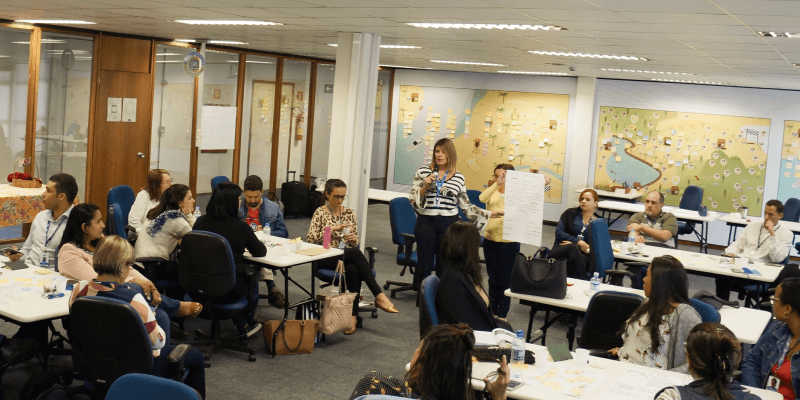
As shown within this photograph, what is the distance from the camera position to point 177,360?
3.92 meters

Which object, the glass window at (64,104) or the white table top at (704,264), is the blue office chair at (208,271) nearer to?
the white table top at (704,264)

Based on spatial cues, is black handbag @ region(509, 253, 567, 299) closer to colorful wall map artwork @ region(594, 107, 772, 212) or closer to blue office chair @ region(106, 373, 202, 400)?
blue office chair @ region(106, 373, 202, 400)

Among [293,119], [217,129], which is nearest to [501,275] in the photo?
[217,129]

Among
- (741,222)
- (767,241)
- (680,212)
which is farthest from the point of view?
(680,212)

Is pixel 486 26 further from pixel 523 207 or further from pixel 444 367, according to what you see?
pixel 444 367

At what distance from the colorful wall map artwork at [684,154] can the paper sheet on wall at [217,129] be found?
6624 millimetres

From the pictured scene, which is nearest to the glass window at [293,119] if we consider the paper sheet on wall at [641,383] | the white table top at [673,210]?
the white table top at [673,210]

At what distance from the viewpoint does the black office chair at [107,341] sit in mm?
3727

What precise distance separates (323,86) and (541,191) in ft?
26.9

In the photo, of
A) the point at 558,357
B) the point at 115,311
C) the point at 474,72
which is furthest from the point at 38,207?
the point at 474,72

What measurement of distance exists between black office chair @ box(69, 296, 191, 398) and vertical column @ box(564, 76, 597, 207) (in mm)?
11058

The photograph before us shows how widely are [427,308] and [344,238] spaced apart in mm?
2649

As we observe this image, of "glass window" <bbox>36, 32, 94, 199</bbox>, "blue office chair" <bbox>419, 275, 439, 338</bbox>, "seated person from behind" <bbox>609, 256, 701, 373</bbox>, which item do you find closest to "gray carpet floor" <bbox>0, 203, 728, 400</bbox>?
"blue office chair" <bbox>419, 275, 439, 338</bbox>

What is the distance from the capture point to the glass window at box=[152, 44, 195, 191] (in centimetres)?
1092
